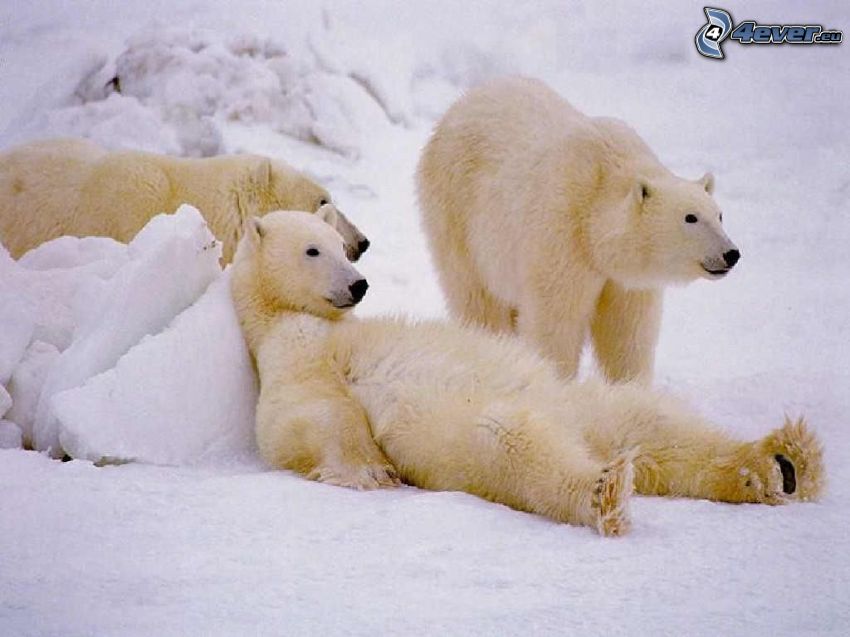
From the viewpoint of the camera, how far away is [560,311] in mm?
4277

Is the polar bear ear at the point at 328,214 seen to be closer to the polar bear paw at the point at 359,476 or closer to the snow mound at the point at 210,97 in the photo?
the polar bear paw at the point at 359,476

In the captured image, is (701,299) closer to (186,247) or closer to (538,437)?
(186,247)

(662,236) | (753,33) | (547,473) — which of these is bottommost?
(547,473)

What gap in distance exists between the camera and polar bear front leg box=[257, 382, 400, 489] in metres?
3.09

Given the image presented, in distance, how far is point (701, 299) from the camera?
638cm

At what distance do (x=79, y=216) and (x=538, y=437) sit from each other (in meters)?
3.14

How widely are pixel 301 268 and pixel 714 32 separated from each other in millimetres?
2042

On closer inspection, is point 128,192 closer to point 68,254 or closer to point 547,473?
point 68,254

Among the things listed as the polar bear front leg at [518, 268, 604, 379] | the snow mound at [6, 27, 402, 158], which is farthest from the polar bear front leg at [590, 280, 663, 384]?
the snow mound at [6, 27, 402, 158]

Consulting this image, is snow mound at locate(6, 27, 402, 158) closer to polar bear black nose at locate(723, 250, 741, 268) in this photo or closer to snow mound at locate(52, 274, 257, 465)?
snow mound at locate(52, 274, 257, 465)

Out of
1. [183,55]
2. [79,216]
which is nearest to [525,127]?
[79,216]

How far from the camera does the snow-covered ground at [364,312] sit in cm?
215

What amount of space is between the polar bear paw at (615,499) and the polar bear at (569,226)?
1.58 metres

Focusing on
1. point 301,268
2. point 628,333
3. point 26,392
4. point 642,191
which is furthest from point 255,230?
point 628,333
